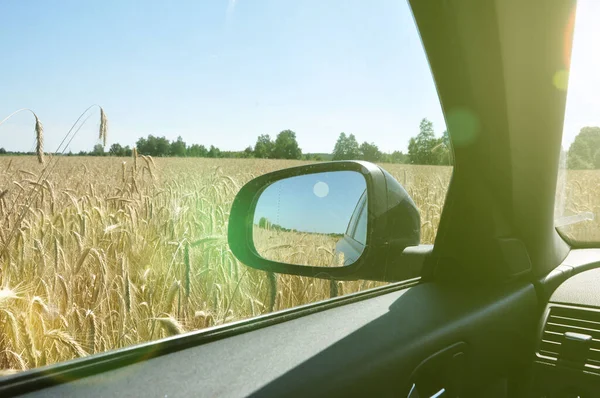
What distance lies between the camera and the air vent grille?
1265 millimetres

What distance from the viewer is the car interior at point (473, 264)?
874 mm

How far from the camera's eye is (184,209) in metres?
2.58

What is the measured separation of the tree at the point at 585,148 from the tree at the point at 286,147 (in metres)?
0.91

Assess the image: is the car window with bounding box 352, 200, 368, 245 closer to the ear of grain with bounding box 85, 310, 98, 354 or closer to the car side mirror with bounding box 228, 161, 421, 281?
the car side mirror with bounding box 228, 161, 421, 281

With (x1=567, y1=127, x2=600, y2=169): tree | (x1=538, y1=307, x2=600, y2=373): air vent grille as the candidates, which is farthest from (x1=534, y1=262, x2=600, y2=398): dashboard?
(x1=567, y1=127, x2=600, y2=169): tree

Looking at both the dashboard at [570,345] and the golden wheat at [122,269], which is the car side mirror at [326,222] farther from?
the dashboard at [570,345]

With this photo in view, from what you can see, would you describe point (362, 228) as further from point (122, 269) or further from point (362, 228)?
point (122, 269)

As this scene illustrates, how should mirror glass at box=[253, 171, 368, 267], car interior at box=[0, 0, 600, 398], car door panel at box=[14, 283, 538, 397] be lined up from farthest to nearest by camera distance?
mirror glass at box=[253, 171, 368, 267] → car interior at box=[0, 0, 600, 398] → car door panel at box=[14, 283, 538, 397]

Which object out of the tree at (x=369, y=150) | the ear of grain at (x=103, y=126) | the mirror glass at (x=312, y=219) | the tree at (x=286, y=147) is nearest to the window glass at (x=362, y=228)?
the mirror glass at (x=312, y=219)

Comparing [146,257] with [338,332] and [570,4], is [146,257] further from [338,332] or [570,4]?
[570,4]

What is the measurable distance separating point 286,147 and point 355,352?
4.40 feet

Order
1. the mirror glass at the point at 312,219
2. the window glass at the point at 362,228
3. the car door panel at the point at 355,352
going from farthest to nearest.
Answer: the mirror glass at the point at 312,219
the window glass at the point at 362,228
the car door panel at the point at 355,352

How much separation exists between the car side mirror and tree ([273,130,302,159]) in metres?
0.34

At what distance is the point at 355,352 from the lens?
81 cm
